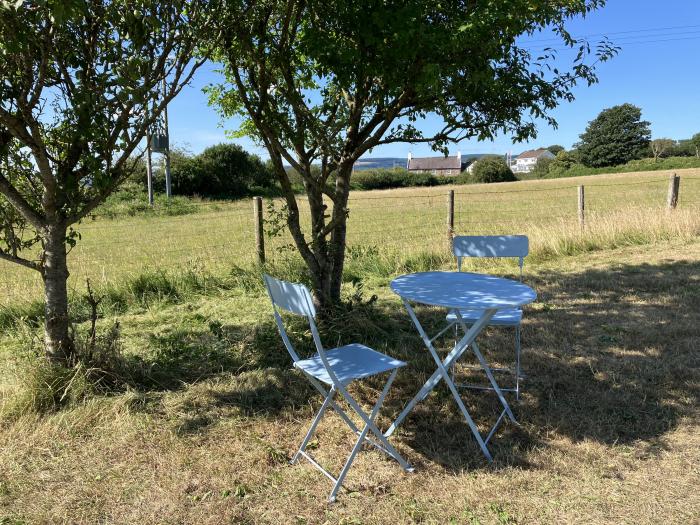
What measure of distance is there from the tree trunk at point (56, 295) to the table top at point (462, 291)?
2.24m

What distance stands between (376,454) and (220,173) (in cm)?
3693

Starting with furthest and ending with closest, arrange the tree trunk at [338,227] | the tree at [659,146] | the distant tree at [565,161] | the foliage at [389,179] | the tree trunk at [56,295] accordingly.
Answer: the tree at [659,146]
the distant tree at [565,161]
the foliage at [389,179]
the tree trunk at [338,227]
the tree trunk at [56,295]

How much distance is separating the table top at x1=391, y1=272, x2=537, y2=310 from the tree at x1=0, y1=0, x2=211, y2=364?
1917 mm

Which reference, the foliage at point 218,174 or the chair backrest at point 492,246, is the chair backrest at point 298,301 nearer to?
the chair backrest at point 492,246

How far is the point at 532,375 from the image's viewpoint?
3998 millimetres

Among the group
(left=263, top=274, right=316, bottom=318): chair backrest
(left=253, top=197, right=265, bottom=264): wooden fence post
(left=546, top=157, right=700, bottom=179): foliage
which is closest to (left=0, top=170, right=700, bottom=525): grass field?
(left=263, top=274, right=316, bottom=318): chair backrest

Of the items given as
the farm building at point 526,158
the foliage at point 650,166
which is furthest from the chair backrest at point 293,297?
the farm building at point 526,158

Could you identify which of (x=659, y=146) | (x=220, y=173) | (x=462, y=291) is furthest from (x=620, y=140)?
(x=462, y=291)

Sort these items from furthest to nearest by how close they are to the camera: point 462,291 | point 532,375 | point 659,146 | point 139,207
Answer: point 659,146, point 139,207, point 532,375, point 462,291

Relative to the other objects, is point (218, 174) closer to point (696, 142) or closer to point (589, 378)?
point (589, 378)

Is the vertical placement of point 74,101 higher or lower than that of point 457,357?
higher

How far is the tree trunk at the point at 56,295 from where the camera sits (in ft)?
11.3

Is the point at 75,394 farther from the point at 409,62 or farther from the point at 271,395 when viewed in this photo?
the point at 409,62

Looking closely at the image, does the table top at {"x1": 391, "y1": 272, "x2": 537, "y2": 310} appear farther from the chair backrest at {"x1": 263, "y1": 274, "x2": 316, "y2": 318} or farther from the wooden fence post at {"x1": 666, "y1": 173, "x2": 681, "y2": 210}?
the wooden fence post at {"x1": 666, "y1": 173, "x2": 681, "y2": 210}
